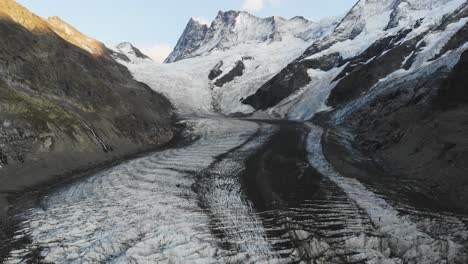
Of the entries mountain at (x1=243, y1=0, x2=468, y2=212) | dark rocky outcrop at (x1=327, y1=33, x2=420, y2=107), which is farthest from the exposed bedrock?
dark rocky outcrop at (x1=327, y1=33, x2=420, y2=107)

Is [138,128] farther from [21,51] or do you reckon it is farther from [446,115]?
[446,115]

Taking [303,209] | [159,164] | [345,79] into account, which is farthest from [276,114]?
[303,209]

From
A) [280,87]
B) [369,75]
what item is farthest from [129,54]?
[369,75]

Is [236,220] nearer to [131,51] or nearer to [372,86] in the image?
[372,86]

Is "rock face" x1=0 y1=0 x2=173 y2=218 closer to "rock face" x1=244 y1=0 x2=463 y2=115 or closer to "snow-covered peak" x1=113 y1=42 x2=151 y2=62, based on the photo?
"rock face" x1=244 y1=0 x2=463 y2=115

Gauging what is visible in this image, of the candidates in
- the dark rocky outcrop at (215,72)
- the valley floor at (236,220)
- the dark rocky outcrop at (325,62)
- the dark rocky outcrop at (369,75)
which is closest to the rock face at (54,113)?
the valley floor at (236,220)

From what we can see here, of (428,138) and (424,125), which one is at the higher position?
(424,125)
